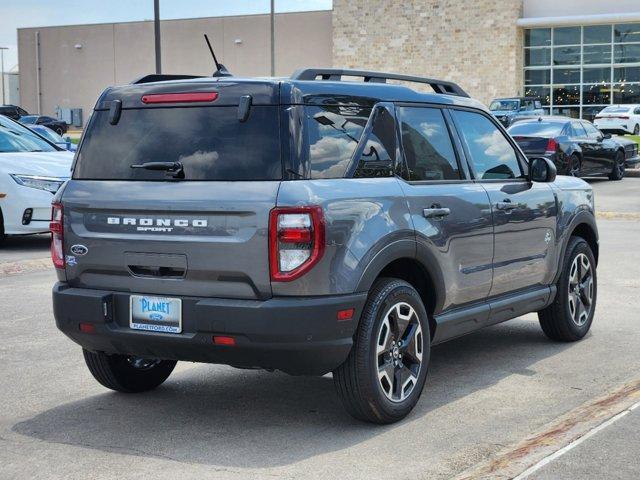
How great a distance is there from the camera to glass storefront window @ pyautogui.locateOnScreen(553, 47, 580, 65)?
2188 inches

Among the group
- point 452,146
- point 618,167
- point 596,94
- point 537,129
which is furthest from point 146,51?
point 452,146

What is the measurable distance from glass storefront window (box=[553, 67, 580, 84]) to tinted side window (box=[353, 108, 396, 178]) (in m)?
51.8

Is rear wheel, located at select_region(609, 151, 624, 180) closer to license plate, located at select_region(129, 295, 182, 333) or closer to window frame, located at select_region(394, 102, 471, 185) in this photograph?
window frame, located at select_region(394, 102, 471, 185)

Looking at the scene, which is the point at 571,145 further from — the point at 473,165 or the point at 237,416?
the point at 237,416

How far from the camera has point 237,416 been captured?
588cm

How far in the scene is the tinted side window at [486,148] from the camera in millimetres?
6781

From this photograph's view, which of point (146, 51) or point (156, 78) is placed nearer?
point (156, 78)

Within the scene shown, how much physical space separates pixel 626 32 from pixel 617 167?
29.3 m

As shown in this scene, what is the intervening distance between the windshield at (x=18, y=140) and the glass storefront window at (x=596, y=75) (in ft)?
145

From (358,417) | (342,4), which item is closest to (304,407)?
(358,417)

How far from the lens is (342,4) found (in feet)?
203

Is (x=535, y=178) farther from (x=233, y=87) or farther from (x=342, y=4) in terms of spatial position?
(x=342, y=4)

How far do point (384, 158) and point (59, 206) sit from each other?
70.0 inches

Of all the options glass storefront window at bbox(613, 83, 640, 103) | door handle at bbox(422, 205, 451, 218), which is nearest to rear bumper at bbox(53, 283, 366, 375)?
door handle at bbox(422, 205, 451, 218)
